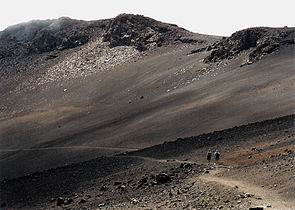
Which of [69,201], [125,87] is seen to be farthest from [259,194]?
[125,87]

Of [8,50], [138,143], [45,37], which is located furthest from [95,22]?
[138,143]

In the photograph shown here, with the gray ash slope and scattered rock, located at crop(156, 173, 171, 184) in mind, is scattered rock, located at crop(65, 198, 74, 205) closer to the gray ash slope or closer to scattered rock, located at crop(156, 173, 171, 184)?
scattered rock, located at crop(156, 173, 171, 184)

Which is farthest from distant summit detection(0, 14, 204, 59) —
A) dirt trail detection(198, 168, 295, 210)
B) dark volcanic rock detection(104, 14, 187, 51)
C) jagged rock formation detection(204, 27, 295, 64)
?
dirt trail detection(198, 168, 295, 210)

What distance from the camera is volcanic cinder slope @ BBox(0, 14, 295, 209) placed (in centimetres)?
3519

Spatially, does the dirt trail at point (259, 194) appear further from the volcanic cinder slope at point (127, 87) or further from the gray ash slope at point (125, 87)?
the volcanic cinder slope at point (127, 87)

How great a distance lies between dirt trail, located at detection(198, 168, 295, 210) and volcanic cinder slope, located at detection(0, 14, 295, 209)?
13.4 metres

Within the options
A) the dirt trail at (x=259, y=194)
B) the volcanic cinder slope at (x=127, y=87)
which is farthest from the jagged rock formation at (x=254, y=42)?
the dirt trail at (x=259, y=194)

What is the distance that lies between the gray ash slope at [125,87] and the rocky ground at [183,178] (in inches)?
146

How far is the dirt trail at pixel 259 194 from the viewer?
1499 centimetres

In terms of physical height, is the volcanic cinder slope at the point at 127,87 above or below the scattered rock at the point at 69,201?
above

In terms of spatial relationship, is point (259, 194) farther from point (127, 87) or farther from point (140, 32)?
point (140, 32)

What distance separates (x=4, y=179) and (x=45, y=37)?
176 ft

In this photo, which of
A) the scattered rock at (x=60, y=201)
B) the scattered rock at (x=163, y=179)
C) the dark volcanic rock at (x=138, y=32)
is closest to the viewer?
the scattered rock at (x=163, y=179)

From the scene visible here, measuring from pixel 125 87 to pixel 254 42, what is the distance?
16864 mm
